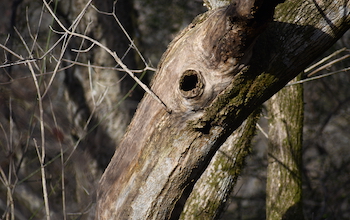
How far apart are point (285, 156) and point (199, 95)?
2394mm

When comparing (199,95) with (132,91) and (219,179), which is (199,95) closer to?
(219,179)

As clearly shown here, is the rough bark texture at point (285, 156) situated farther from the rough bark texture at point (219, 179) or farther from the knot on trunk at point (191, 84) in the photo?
the knot on trunk at point (191, 84)

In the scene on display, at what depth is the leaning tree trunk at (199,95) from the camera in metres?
1.42

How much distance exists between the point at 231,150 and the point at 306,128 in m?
3.92

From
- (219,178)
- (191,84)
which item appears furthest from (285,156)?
(191,84)

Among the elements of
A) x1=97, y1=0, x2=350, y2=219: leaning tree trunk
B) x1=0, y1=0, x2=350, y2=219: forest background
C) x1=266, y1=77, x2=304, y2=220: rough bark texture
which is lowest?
x1=97, y1=0, x2=350, y2=219: leaning tree trunk

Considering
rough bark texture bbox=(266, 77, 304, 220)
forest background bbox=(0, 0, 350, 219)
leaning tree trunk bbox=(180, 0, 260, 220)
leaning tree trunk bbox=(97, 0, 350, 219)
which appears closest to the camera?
leaning tree trunk bbox=(97, 0, 350, 219)

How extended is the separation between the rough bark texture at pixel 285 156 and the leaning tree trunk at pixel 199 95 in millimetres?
1973

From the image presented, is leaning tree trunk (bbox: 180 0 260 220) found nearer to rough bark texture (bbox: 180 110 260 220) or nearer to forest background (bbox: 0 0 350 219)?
rough bark texture (bbox: 180 110 260 220)

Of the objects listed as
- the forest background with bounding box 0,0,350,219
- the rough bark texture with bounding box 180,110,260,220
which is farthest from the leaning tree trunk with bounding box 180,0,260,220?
the forest background with bounding box 0,0,350,219

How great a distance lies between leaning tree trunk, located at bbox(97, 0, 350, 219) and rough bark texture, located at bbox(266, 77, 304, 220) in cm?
197

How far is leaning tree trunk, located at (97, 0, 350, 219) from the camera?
1.42 metres

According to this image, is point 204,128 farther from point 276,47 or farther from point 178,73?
point 276,47

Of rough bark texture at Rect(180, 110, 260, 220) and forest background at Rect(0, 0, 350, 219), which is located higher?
forest background at Rect(0, 0, 350, 219)
